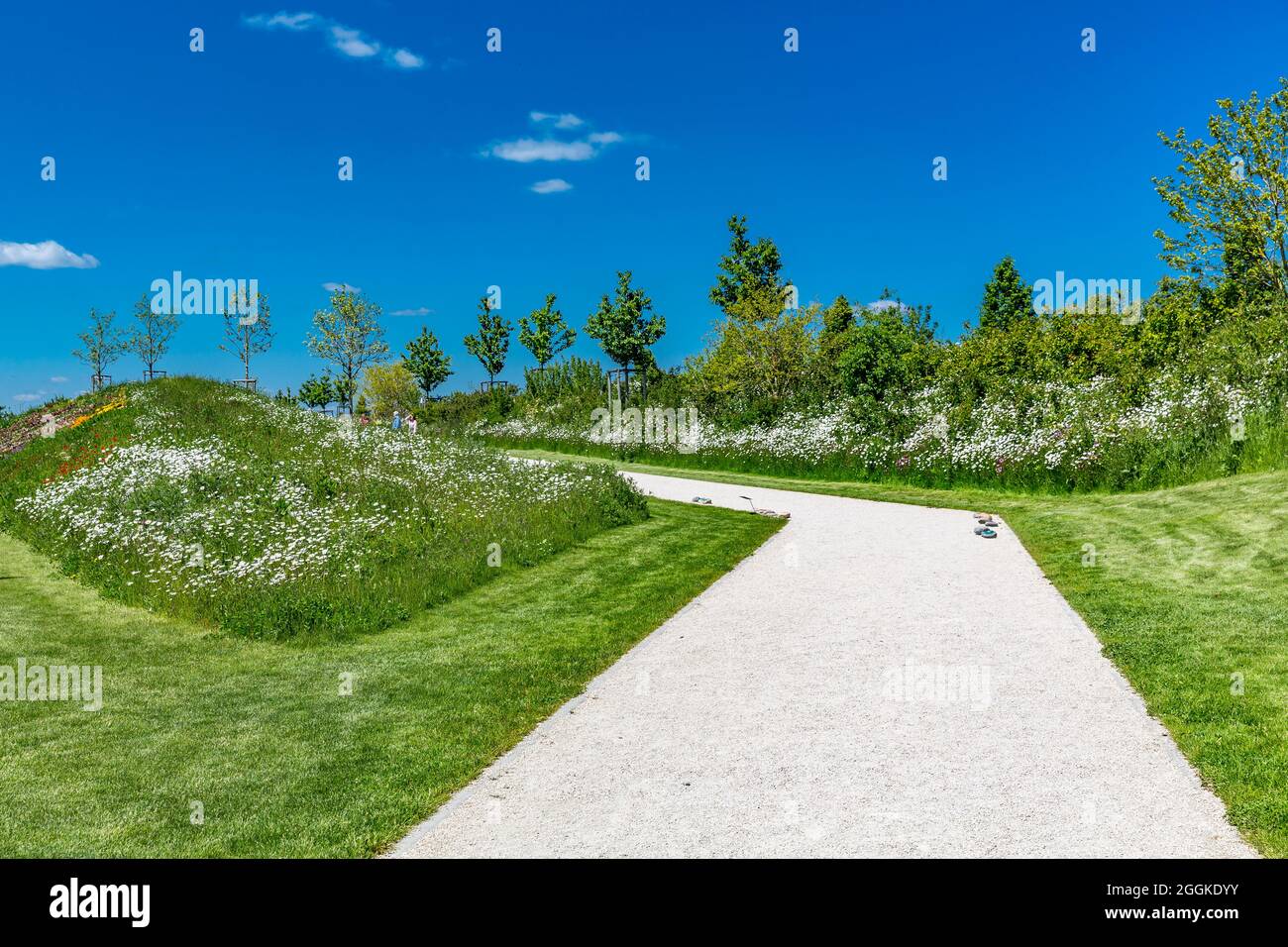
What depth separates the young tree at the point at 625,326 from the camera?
47.2 meters

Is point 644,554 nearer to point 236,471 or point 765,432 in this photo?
point 236,471

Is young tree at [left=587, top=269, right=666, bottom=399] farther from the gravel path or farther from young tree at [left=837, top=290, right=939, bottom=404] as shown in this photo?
the gravel path

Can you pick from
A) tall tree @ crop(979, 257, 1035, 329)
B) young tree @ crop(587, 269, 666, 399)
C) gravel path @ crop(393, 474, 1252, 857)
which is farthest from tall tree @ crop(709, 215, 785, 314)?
gravel path @ crop(393, 474, 1252, 857)

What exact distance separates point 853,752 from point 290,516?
10.6 meters

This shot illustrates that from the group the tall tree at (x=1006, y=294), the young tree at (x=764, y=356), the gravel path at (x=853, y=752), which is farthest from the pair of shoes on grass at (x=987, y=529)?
the tall tree at (x=1006, y=294)

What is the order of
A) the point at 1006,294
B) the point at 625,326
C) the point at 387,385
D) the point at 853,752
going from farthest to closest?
the point at 387,385 → the point at 1006,294 → the point at 625,326 → the point at 853,752

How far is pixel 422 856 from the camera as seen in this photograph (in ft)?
15.2

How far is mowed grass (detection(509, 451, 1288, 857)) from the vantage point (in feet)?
18.5

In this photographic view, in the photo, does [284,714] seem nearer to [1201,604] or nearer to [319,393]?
[1201,604]

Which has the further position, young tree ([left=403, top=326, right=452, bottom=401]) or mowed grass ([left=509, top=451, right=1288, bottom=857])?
young tree ([left=403, top=326, right=452, bottom=401])

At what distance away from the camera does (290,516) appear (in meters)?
13.3

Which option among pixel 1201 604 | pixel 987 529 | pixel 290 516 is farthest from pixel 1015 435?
pixel 290 516

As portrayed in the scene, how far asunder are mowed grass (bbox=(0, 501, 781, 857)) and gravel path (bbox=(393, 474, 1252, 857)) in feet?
1.72

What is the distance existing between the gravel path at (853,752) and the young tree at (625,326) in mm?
38342
